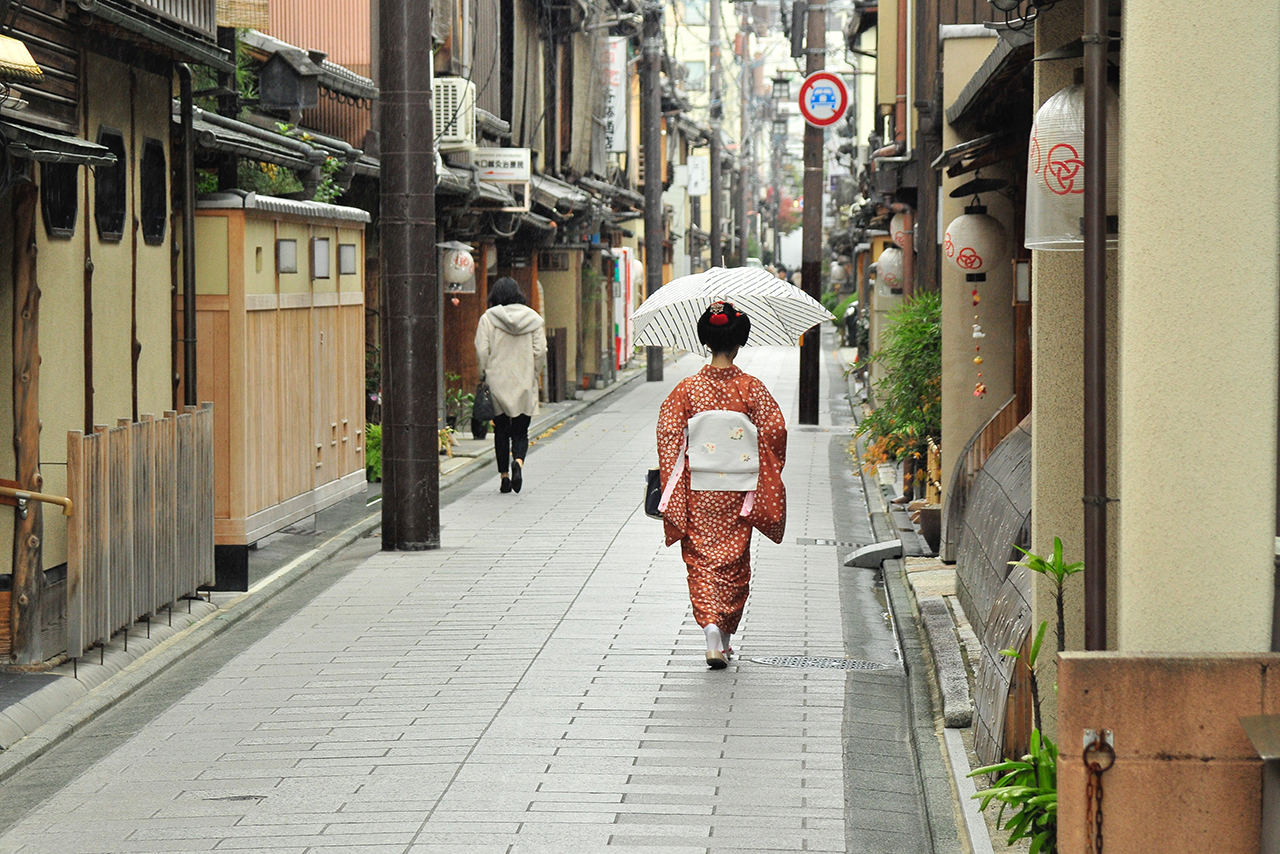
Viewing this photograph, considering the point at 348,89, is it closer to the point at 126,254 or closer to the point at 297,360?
the point at 297,360

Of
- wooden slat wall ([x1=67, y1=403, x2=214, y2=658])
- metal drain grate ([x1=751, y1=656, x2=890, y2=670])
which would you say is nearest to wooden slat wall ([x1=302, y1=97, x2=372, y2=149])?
wooden slat wall ([x1=67, y1=403, x2=214, y2=658])

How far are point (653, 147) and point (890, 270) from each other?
10623 millimetres

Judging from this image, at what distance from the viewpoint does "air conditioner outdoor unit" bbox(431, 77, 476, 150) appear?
21406 mm

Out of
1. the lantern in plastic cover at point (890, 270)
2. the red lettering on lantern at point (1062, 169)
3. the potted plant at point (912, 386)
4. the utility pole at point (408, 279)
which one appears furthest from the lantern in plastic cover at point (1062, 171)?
the lantern in plastic cover at point (890, 270)

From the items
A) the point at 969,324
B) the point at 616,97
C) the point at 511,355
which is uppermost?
the point at 616,97

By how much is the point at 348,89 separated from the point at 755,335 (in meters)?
8.64

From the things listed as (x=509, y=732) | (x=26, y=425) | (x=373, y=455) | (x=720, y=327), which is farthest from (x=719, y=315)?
(x=373, y=455)

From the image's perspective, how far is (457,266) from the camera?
22359mm

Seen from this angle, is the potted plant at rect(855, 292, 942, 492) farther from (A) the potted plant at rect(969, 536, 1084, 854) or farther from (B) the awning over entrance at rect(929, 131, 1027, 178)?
(A) the potted plant at rect(969, 536, 1084, 854)

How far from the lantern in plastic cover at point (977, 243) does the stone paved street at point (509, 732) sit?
245cm

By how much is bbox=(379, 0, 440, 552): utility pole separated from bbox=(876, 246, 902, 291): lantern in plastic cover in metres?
13.4

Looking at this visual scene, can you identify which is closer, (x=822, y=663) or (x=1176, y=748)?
(x=1176, y=748)

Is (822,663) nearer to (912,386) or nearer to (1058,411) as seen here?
(1058,411)

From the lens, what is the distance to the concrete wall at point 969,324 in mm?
12305
